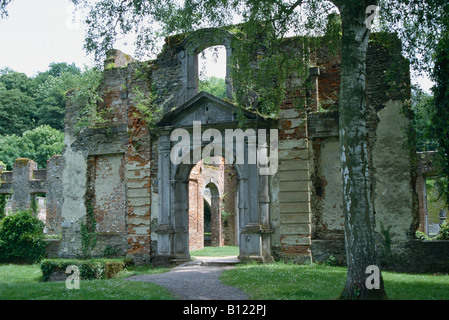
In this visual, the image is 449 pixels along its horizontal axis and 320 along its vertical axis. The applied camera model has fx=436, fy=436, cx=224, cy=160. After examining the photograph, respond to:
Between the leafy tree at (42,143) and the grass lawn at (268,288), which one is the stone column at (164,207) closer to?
the grass lawn at (268,288)

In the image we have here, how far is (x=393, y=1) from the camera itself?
330 inches

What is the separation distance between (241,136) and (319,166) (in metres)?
2.31

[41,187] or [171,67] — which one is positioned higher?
[171,67]

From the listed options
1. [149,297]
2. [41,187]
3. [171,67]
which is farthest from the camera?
[41,187]

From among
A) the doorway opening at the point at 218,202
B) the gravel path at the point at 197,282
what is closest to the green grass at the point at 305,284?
the gravel path at the point at 197,282

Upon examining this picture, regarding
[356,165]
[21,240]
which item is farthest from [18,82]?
[356,165]

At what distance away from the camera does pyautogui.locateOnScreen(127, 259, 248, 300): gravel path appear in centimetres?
742

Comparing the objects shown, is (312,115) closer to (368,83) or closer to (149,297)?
(368,83)

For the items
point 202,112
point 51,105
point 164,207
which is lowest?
point 164,207

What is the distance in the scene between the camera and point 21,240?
15.1 m

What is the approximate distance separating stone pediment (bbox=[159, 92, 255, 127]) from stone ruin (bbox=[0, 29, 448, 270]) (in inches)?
1.2

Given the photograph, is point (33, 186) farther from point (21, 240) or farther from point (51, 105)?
point (51, 105)


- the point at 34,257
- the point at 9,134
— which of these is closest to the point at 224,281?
the point at 34,257

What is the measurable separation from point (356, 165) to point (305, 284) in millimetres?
2584
